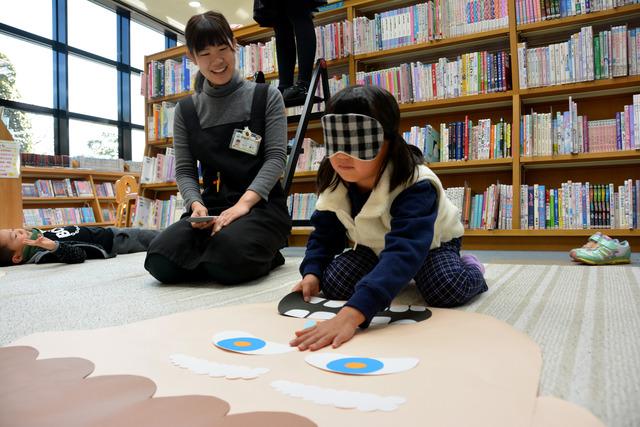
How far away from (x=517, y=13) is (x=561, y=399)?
2.37 metres

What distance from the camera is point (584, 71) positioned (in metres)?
2.21

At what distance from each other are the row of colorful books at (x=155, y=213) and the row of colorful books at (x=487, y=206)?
2.07 m

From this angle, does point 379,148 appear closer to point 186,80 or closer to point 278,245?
point 278,245

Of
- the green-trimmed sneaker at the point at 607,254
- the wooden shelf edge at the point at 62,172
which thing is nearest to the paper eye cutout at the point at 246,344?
the green-trimmed sneaker at the point at 607,254

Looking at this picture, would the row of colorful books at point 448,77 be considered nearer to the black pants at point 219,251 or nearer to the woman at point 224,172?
the woman at point 224,172

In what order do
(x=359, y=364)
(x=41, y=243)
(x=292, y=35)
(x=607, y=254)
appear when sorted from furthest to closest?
1. (x=292, y=35)
2. (x=41, y=243)
3. (x=607, y=254)
4. (x=359, y=364)

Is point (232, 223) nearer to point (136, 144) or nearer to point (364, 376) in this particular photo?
point (364, 376)

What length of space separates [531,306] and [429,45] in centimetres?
195

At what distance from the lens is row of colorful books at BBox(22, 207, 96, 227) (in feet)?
16.1

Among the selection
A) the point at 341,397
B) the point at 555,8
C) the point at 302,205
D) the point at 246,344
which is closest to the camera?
the point at 341,397

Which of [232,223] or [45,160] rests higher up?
[45,160]

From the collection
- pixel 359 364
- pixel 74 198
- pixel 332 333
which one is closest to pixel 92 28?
pixel 74 198

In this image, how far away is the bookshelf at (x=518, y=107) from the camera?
2217 millimetres

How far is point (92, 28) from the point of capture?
5.81 metres
